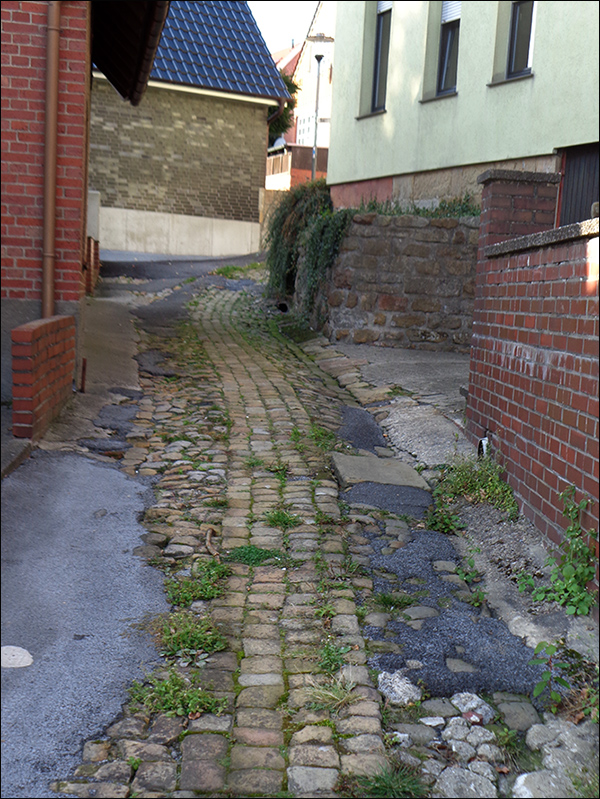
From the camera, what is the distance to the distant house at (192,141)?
2156cm

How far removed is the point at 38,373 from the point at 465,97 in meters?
7.98

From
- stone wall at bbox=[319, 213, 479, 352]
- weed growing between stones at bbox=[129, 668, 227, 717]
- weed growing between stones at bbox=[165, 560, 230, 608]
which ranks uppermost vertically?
stone wall at bbox=[319, 213, 479, 352]

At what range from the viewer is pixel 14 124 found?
577 cm

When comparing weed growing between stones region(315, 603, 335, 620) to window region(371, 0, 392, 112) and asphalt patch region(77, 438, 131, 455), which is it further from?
window region(371, 0, 392, 112)

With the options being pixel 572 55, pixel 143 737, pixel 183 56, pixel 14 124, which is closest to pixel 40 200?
pixel 14 124

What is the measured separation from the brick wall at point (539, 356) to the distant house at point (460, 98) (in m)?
3.77

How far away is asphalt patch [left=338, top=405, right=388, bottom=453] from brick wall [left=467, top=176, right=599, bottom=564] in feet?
2.66

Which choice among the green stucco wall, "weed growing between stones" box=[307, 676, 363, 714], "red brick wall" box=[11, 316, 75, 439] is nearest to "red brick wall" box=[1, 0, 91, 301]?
"red brick wall" box=[11, 316, 75, 439]

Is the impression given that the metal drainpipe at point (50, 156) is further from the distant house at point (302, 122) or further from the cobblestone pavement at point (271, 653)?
the distant house at point (302, 122)

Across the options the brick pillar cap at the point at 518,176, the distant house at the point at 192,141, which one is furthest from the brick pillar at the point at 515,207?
the distant house at the point at 192,141

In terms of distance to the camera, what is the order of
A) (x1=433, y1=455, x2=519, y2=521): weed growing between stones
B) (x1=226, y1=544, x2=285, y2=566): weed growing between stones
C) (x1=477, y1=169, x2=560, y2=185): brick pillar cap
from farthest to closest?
(x1=477, y1=169, x2=560, y2=185): brick pillar cap → (x1=433, y1=455, x2=519, y2=521): weed growing between stones → (x1=226, y1=544, x2=285, y2=566): weed growing between stones

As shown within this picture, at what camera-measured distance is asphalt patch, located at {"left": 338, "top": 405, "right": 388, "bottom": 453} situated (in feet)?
19.8

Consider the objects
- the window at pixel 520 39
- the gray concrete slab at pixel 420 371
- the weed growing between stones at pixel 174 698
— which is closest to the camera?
the weed growing between stones at pixel 174 698

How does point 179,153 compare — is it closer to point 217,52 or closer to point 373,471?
point 217,52
